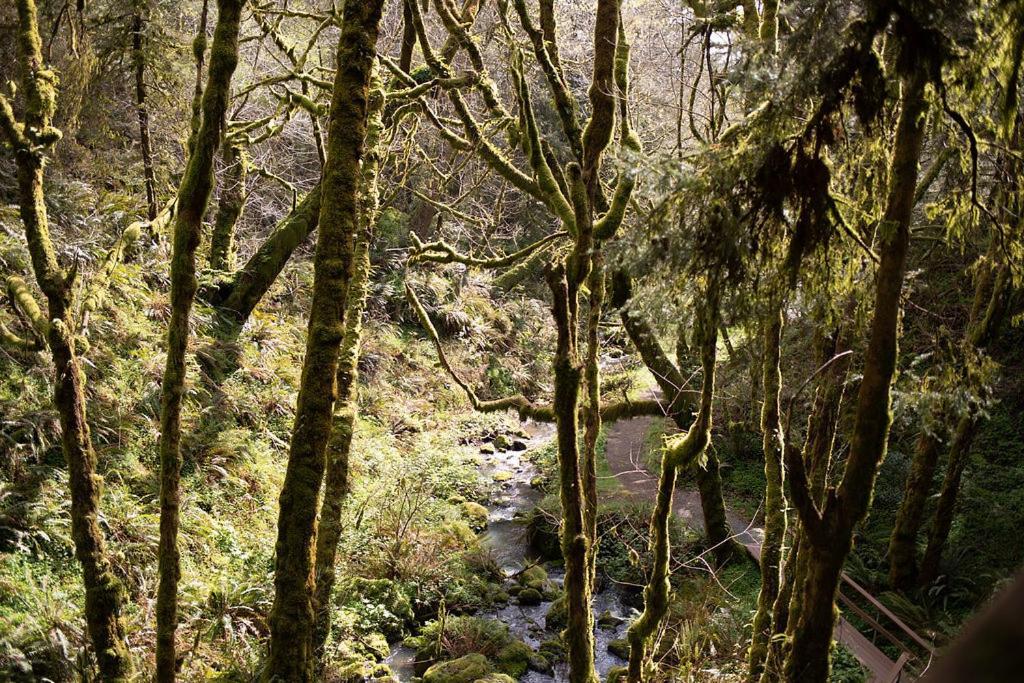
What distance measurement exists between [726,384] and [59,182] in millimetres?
11198

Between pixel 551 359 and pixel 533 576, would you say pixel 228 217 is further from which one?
pixel 533 576

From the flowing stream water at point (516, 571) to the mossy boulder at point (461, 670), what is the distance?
453 millimetres

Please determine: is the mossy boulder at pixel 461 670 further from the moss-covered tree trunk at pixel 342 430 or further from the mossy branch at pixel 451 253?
the mossy branch at pixel 451 253

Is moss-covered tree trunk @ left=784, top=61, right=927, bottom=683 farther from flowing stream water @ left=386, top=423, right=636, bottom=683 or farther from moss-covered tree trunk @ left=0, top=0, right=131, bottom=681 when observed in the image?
flowing stream water @ left=386, top=423, right=636, bottom=683

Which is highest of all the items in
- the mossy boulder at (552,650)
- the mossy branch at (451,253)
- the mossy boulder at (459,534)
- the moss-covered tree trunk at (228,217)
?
the moss-covered tree trunk at (228,217)

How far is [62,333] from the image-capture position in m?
4.24

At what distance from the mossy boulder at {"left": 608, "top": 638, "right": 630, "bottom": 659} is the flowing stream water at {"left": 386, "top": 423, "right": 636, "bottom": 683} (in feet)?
0.19

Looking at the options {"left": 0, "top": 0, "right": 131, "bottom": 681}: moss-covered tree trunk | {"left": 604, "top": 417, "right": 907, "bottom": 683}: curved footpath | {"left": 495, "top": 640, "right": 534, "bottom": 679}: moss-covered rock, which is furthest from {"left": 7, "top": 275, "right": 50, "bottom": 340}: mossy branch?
{"left": 495, "top": 640, "right": 534, "bottom": 679}: moss-covered rock

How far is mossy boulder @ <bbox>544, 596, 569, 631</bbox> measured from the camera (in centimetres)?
866

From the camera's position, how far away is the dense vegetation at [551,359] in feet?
10.2

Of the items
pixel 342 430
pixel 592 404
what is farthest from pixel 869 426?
Result: pixel 342 430

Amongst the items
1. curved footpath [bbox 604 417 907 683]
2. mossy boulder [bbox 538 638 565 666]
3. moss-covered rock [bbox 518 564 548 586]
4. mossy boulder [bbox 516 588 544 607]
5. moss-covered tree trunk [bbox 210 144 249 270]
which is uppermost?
moss-covered tree trunk [bbox 210 144 249 270]

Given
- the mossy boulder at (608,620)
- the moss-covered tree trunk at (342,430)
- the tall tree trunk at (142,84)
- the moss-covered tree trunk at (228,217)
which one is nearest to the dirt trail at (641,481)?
the mossy boulder at (608,620)

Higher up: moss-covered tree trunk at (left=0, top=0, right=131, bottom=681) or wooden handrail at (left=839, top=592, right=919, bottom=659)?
moss-covered tree trunk at (left=0, top=0, right=131, bottom=681)
